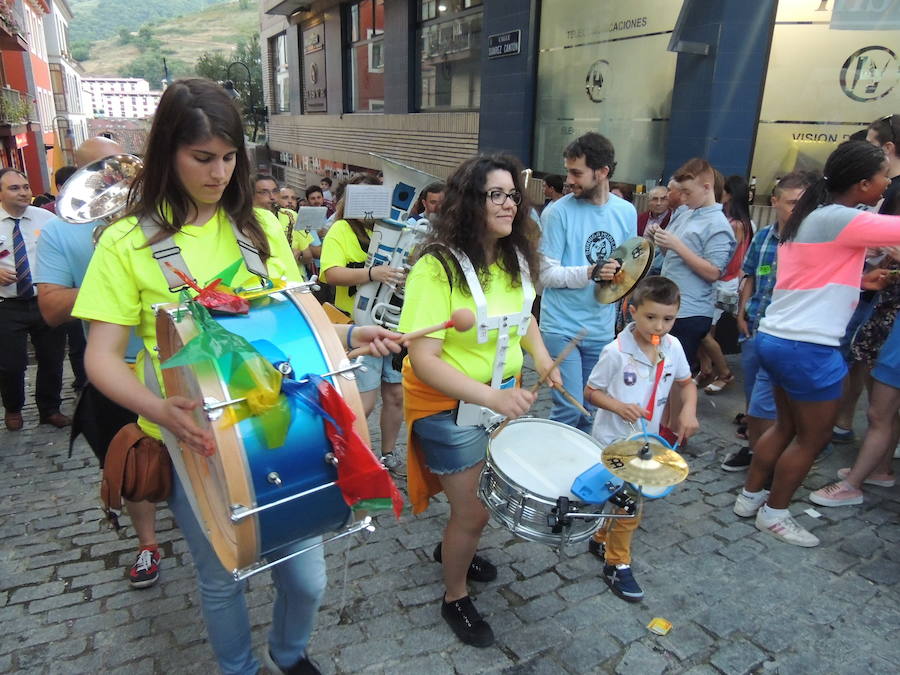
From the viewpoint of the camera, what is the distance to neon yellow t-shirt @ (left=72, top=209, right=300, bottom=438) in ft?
5.75

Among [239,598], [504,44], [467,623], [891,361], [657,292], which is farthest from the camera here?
[504,44]

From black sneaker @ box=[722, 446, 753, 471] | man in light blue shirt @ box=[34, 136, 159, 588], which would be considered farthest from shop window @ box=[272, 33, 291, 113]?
Answer: black sneaker @ box=[722, 446, 753, 471]

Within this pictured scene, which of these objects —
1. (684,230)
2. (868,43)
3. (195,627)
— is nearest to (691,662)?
(195,627)

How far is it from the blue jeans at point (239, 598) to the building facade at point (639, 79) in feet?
21.1

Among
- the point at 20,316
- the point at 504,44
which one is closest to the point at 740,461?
the point at 20,316

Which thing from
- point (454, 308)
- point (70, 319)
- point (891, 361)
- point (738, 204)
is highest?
point (738, 204)

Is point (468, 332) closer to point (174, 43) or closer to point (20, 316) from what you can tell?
point (20, 316)

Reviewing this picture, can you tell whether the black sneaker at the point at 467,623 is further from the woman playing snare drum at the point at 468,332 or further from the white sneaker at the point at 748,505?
the white sneaker at the point at 748,505

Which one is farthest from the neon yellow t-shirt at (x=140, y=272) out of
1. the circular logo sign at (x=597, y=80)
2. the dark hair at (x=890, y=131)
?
the circular logo sign at (x=597, y=80)

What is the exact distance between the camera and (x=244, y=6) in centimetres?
18075

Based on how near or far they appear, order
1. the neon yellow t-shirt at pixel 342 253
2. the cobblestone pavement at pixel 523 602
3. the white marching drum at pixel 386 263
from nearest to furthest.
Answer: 1. the cobblestone pavement at pixel 523 602
2. the white marching drum at pixel 386 263
3. the neon yellow t-shirt at pixel 342 253

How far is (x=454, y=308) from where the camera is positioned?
231cm

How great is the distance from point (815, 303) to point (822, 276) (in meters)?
0.14

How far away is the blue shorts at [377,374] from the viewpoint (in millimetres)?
3791
